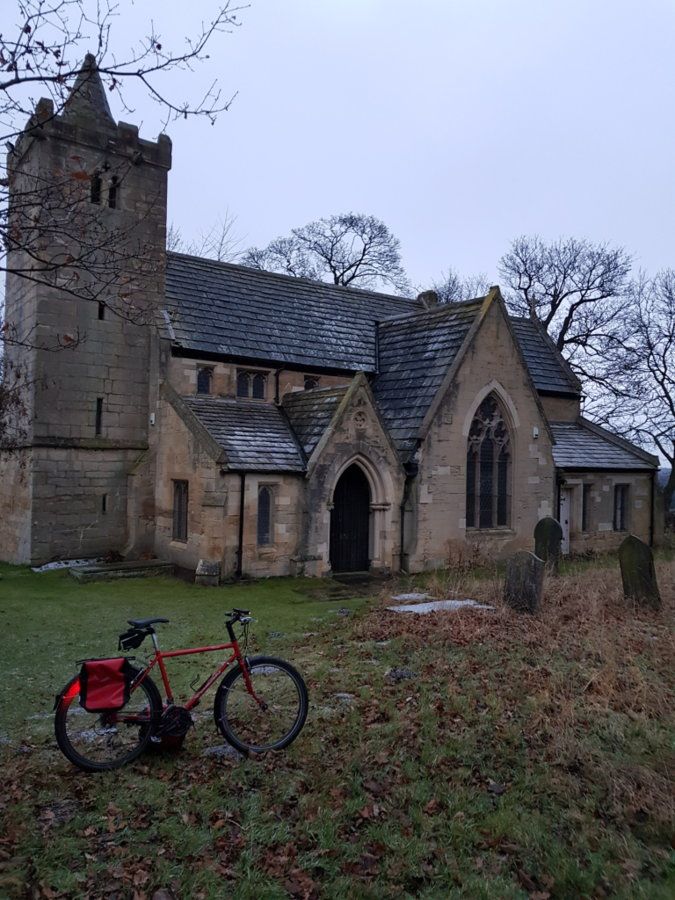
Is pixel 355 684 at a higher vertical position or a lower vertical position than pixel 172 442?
lower

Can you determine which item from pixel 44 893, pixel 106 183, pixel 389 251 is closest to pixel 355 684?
pixel 44 893

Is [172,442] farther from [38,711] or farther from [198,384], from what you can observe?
[38,711]

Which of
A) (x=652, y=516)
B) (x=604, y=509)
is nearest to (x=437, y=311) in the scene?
(x=604, y=509)

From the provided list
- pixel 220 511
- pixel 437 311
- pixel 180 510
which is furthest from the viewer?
pixel 437 311

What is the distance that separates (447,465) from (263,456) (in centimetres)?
539

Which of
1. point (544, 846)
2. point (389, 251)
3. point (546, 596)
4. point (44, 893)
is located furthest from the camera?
point (389, 251)

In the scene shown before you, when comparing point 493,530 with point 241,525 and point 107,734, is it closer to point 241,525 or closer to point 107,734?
point 241,525

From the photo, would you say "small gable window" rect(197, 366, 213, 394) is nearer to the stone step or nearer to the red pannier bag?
the stone step

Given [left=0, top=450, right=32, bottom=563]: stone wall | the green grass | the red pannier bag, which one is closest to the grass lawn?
the green grass

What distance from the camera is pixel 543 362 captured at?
27.8 m

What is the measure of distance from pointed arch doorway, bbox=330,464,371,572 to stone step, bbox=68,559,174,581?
162 inches

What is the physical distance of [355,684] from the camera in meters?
8.59

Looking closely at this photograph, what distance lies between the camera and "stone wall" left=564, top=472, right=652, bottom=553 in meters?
23.9

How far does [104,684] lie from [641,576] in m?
10.0
